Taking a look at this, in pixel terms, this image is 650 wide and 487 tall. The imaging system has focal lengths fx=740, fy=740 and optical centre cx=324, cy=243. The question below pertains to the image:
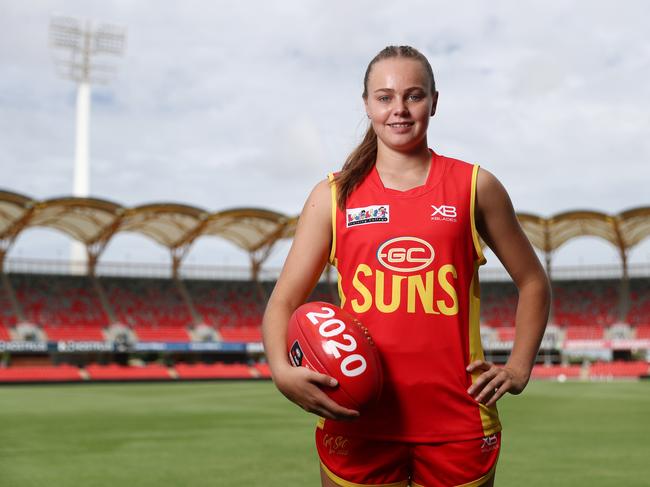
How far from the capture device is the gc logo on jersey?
253 cm

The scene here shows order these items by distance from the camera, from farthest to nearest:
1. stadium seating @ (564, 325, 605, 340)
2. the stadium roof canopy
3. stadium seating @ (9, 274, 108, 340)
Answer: stadium seating @ (564, 325, 605, 340)
stadium seating @ (9, 274, 108, 340)
the stadium roof canopy

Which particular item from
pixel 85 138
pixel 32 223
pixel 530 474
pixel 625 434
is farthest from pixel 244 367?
pixel 530 474

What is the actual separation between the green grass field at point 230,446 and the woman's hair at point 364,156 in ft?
20.2

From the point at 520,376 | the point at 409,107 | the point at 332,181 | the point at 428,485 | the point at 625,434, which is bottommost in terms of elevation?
the point at 625,434

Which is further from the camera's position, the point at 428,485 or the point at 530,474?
the point at 530,474

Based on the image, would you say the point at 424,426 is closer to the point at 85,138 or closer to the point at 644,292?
the point at 644,292

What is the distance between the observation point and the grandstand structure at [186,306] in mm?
42625

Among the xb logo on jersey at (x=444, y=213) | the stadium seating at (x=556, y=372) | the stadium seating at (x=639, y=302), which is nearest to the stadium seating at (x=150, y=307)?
the stadium seating at (x=556, y=372)

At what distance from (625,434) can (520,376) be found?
12369 mm

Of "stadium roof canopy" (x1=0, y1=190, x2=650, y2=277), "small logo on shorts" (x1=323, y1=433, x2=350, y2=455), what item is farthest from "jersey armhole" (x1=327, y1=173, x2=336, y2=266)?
"stadium roof canopy" (x1=0, y1=190, x2=650, y2=277)

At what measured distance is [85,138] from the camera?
59.7m

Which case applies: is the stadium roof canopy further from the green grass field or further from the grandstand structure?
the green grass field

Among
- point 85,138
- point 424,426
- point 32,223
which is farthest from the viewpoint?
point 85,138

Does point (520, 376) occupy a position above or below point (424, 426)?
above
